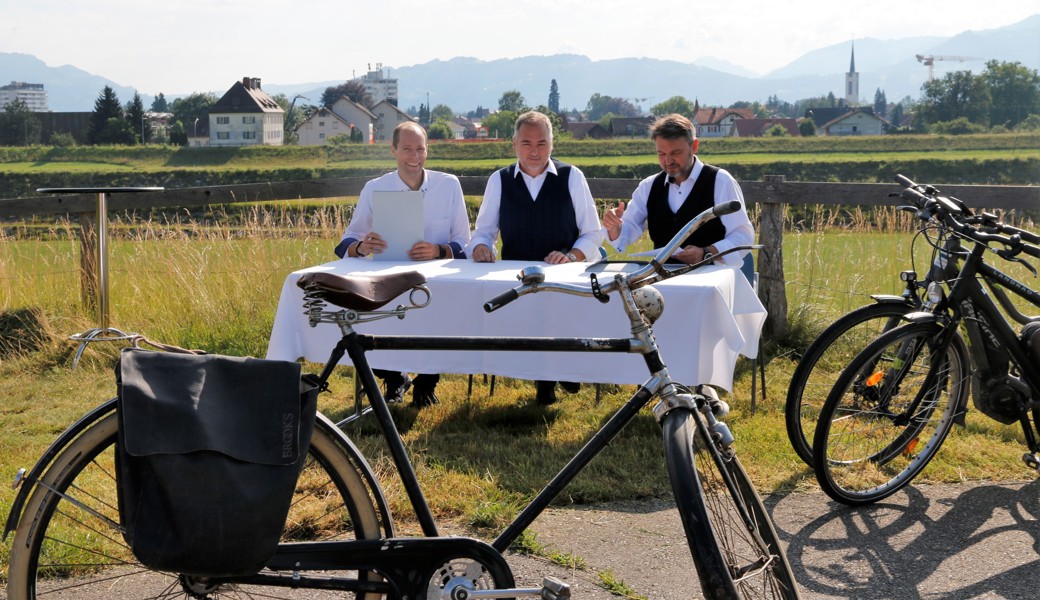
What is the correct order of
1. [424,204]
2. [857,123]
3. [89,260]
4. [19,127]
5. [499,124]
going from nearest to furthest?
1. [424,204]
2. [89,260]
3. [19,127]
4. [499,124]
5. [857,123]

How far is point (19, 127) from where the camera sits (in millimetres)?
90500

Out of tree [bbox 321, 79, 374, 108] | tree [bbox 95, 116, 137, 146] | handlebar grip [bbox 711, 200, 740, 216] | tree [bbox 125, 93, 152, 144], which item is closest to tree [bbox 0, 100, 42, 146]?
tree [bbox 95, 116, 137, 146]

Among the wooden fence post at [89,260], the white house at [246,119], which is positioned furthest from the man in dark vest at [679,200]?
the white house at [246,119]

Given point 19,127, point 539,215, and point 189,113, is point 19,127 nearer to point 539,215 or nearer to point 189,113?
point 189,113

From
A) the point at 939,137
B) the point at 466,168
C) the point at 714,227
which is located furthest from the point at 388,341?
the point at 939,137

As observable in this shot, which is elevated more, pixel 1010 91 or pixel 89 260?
pixel 1010 91

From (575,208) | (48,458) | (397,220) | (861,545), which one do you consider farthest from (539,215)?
(48,458)

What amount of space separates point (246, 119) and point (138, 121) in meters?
13.5

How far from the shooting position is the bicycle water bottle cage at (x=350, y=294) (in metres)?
2.55

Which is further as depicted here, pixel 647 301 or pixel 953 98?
pixel 953 98

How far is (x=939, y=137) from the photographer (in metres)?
84.3

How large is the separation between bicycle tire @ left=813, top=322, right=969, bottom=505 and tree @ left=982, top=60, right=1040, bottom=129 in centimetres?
8896

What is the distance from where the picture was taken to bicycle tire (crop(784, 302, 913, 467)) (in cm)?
401

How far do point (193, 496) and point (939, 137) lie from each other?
295 feet
